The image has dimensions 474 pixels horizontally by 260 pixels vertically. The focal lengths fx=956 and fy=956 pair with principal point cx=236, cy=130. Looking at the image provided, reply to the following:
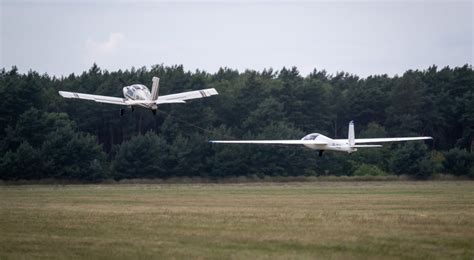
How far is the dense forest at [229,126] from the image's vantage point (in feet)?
230

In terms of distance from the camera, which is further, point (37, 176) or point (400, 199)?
point (37, 176)

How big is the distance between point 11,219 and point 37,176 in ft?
115

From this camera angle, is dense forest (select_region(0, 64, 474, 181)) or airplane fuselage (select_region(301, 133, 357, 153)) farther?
dense forest (select_region(0, 64, 474, 181))

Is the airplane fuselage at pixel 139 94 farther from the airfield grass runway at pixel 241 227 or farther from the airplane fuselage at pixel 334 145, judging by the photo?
the airplane fuselage at pixel 334 145

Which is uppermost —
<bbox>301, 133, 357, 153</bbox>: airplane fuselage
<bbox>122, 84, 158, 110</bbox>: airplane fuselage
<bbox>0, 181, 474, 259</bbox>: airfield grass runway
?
<bbox>122, 84, 158, 110</bbox>: airplane fuselage

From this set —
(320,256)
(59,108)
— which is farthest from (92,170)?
(320,256)

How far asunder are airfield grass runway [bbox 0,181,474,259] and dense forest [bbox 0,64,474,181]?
2842 cm

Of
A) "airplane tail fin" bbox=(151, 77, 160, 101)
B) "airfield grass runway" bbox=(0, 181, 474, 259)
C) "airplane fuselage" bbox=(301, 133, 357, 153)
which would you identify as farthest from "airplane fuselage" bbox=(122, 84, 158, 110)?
"airplane fuselage" bbox=(301, 133, 357, 153)

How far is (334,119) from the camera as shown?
98312 millimetres

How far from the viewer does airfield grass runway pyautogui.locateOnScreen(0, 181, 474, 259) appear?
928 inches

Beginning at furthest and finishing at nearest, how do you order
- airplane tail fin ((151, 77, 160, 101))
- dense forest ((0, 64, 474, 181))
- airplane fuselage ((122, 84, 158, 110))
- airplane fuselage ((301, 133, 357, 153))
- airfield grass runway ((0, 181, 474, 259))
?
dense forest ((0, 64, 474, 181)), airplane fuselage ((301, 133, 357, 153)), airplane fuselage ((122, 84, 158, 110)), airplane tail fin ((151, 77, 160, 101)), airfield grass runway ((0, 181, 474, 259))

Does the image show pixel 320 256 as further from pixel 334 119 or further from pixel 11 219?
pixel 334 119

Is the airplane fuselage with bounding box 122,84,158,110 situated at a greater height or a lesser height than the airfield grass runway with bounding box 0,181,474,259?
greater

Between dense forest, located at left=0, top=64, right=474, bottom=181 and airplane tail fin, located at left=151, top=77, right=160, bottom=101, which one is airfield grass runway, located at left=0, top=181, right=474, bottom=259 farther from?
dense forest, located at left=0, top=64, right=474, bottom=181
